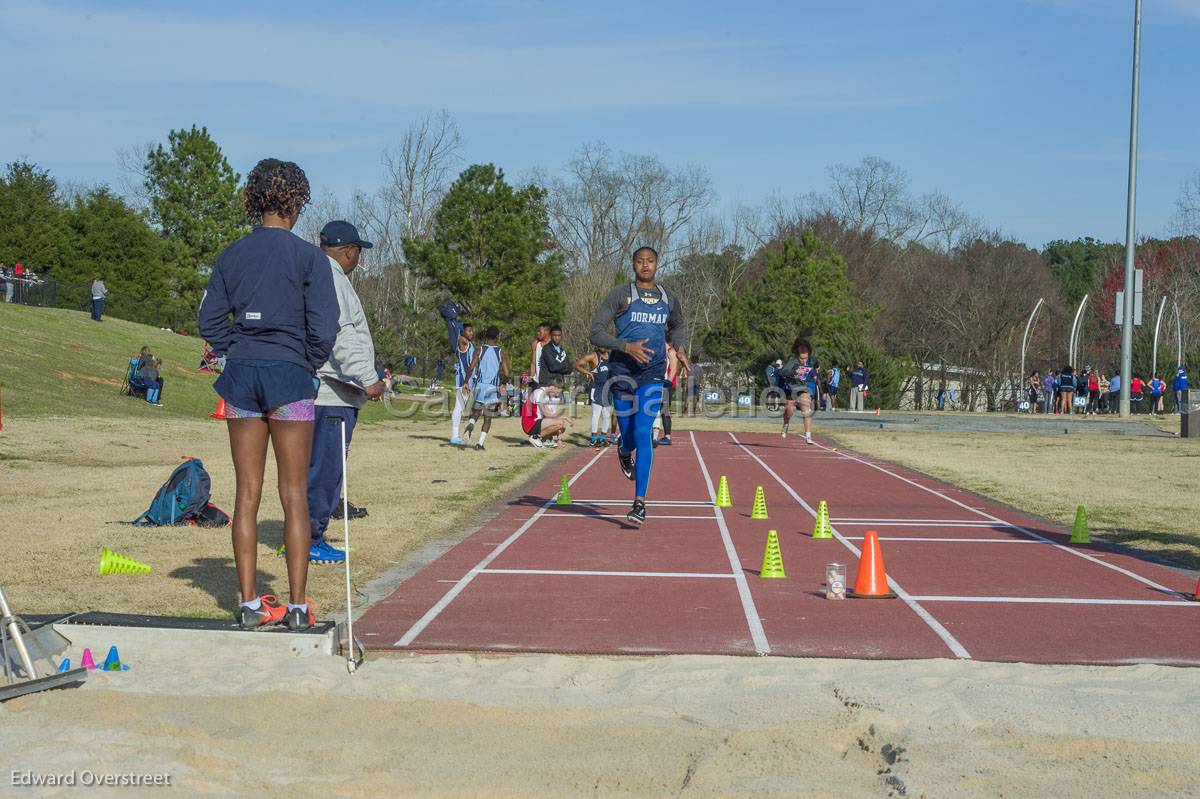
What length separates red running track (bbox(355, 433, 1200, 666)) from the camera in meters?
6.45

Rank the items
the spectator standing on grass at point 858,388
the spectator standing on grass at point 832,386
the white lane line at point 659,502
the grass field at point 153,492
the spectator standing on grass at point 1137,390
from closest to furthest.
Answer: the grass field at point 153,492, the white lane line at point 659,502, the spectator standing on grass at point 832,386, the spectator standing on grass at point 858,388, the spectator standing on grass at point 1137,390

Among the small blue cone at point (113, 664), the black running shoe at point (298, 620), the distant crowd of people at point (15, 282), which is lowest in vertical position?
the small blue cone at point (113, 664)

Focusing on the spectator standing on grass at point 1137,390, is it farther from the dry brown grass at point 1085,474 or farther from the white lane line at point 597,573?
the white lane line at point 597,573

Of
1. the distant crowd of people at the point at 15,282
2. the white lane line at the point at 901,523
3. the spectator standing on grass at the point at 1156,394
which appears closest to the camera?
the white lane line at the point at 901,523

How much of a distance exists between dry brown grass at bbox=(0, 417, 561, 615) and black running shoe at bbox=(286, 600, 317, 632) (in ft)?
3.80

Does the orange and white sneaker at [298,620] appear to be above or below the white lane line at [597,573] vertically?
above

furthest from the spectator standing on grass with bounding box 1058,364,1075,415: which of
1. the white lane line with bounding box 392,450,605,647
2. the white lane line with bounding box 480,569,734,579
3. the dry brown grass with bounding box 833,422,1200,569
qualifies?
the white lane line with bounding box 480,569,734,579

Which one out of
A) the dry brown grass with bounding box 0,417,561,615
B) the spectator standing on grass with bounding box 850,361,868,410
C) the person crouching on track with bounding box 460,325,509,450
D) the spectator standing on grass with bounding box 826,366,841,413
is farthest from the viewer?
the spectator standing on grass with bounding box 850,361,868,410

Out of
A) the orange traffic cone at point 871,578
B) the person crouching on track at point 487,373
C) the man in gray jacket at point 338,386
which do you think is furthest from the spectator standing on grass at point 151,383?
the orange traffic cone at point 871,578

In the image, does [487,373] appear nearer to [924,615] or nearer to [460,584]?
[460,584]

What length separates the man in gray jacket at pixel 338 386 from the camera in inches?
308

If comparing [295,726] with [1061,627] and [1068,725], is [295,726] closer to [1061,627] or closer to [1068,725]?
[1068,725]

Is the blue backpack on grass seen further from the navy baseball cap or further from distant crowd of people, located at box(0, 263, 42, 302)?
distant crowd of people, located at box(0, 263, 42, 302)

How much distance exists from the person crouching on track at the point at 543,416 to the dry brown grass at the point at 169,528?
434mm
